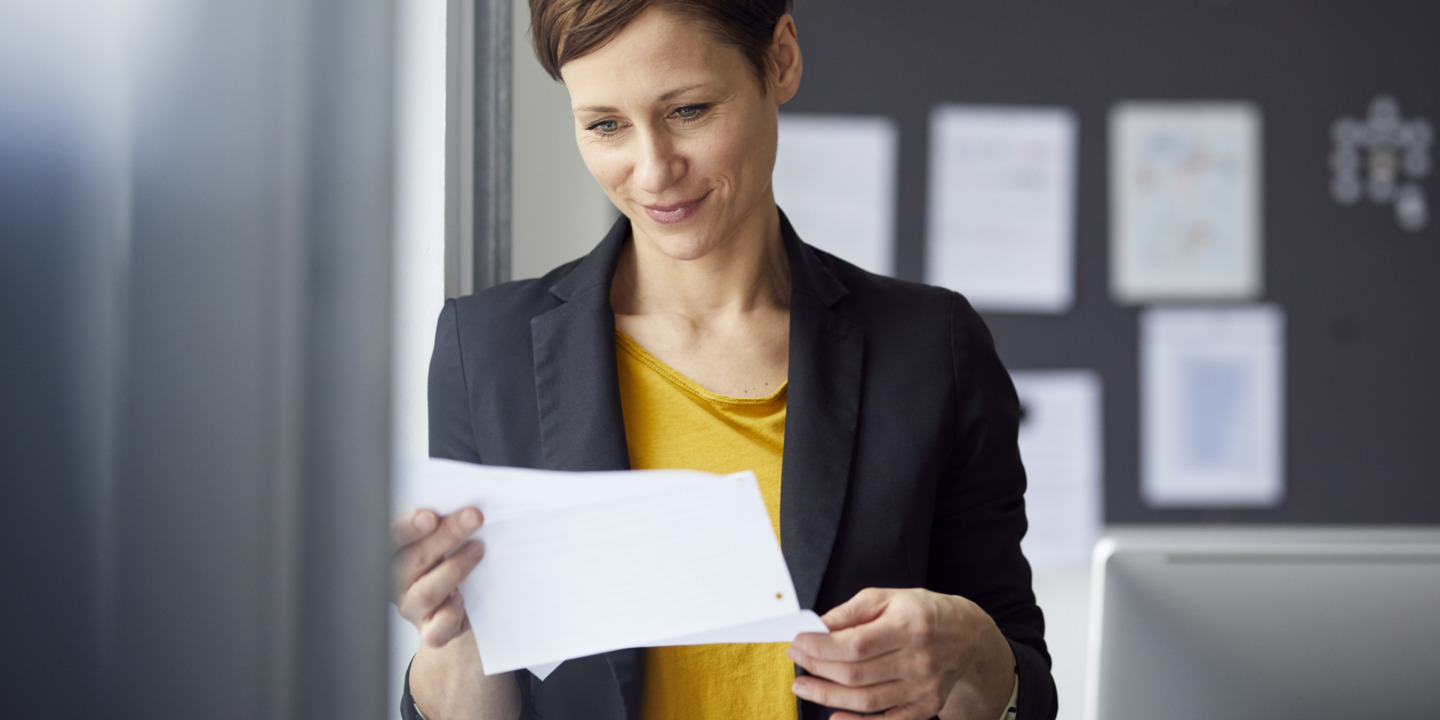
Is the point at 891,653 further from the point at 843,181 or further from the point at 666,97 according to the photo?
the point at 843,181

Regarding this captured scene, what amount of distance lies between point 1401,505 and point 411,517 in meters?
2.30

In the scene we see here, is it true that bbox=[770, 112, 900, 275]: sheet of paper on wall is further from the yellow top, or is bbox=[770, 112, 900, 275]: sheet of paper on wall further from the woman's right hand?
the woman's right hand

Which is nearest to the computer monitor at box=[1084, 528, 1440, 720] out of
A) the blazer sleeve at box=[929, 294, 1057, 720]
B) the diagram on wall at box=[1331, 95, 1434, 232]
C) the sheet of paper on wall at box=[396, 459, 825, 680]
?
the blazer sleeve at box=[929, 294, 1057, 720]

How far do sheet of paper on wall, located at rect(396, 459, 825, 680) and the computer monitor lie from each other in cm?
44

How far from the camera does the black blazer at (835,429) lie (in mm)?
918

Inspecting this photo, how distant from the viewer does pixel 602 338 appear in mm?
977

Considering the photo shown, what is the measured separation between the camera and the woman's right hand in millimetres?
640

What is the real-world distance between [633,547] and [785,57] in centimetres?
55

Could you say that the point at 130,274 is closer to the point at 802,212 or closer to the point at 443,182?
the point at 443,182

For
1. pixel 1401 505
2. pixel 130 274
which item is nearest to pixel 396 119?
pixel 130 274

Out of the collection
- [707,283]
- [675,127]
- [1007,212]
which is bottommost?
[707,283]

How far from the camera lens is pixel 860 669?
0.73 metres

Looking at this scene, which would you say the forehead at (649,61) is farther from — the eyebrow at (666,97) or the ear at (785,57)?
the ear at (785,57)

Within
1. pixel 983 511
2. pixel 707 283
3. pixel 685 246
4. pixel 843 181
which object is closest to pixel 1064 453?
pixel 843 181
